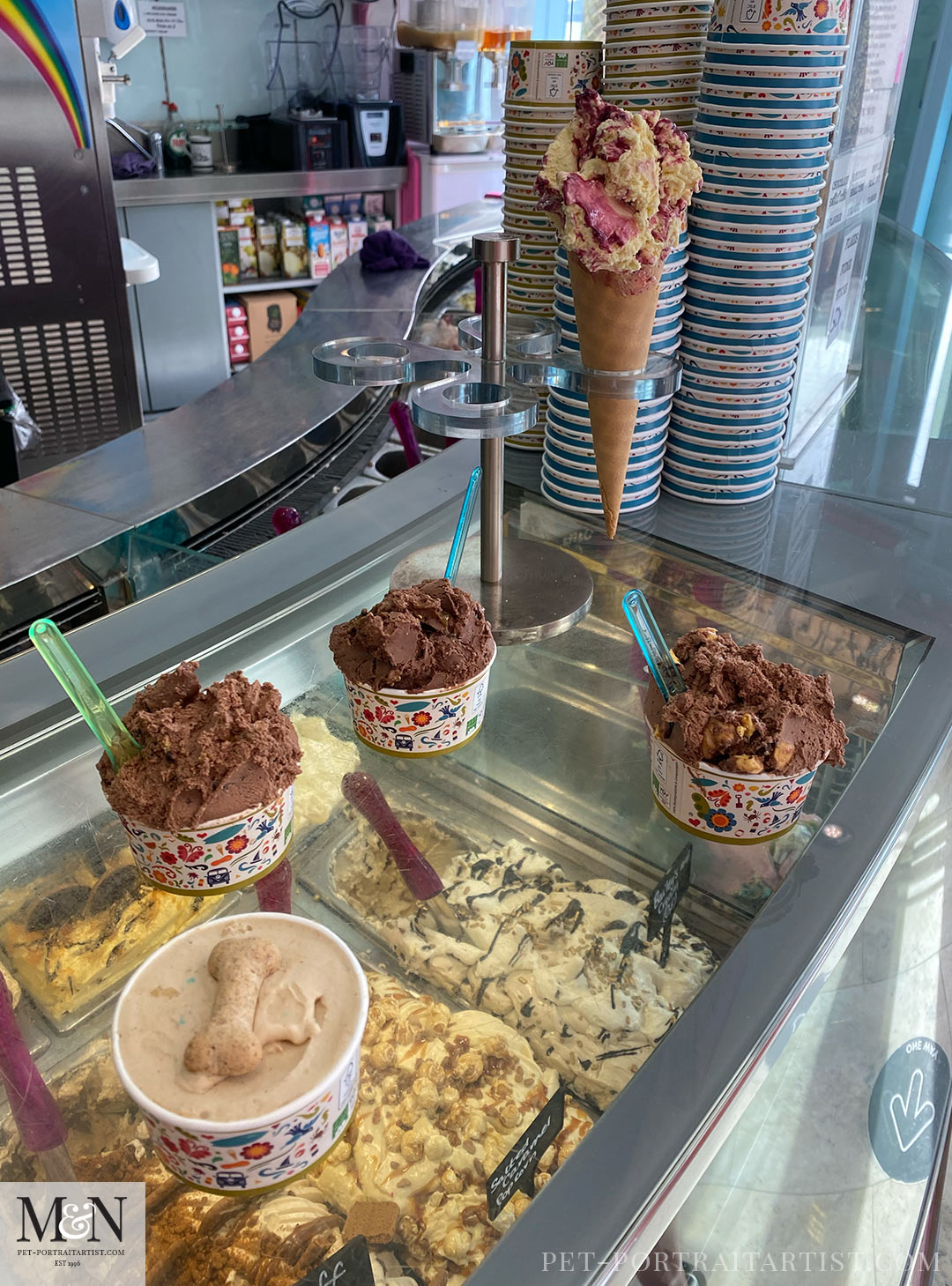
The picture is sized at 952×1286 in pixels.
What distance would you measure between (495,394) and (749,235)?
580 mm

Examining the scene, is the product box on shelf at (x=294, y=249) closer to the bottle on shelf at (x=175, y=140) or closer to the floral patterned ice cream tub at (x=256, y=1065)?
the bottle on shelf at (x=175, y=140)

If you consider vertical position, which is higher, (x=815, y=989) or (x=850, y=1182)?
(x=815, y=989)

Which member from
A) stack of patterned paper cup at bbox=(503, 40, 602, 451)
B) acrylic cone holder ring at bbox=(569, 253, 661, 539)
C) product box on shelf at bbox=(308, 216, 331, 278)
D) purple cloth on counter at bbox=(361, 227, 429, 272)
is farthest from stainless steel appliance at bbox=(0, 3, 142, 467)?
product box on shelf at bbox=(308, 216, 331, 278)

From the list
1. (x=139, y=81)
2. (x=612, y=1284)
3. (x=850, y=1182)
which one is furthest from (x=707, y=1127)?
(x=139, y=81)

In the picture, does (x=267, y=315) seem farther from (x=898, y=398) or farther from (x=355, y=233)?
(x=898, y=398)

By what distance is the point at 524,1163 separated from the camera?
0.69m

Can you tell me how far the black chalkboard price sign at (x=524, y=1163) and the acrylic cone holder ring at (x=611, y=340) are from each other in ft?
2.74

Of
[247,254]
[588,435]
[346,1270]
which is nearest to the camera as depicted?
[346,1270]

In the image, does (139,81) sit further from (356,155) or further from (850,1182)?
(850,1182)

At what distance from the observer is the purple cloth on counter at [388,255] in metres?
3.26

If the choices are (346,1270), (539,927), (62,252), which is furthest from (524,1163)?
(62,252)

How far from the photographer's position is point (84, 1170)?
69cm

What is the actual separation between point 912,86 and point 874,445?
2.35 ft

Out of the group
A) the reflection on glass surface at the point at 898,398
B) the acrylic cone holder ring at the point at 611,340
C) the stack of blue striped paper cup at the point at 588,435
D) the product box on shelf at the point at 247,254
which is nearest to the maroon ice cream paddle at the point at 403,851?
the acrylic cone holder ring at the point at 611,340
